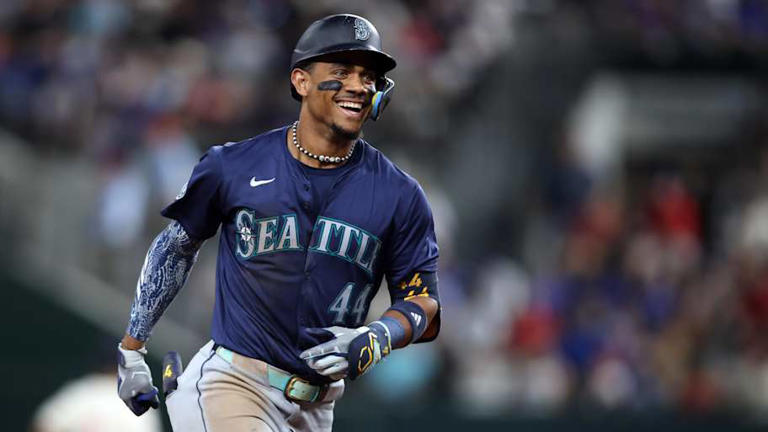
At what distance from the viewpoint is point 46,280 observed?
40.5 feet

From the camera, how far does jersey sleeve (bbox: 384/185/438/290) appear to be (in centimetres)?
530

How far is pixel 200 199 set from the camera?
5.27m

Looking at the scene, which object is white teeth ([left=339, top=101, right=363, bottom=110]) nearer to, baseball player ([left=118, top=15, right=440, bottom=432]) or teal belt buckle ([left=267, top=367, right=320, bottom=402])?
baseball player ([left=118, top=15, right=440, bottom=432])

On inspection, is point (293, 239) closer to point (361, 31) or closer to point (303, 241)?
point (303, 241)

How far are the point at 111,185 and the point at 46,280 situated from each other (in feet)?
3.42

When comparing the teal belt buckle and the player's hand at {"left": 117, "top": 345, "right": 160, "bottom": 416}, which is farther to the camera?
the player's hand at {"left": 117, "top": 345, "right": 160, "bottom": 416}

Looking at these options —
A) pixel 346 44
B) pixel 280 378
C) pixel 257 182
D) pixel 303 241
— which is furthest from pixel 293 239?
pixel 346 44

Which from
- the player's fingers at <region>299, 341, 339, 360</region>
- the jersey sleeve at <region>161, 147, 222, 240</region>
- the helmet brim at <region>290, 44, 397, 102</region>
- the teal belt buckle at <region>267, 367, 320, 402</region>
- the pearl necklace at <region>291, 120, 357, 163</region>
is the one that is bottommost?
the teal belt buckle at <region>267, 367, 320, 402</region>

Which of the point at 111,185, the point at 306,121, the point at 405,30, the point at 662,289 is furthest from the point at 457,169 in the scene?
the point at 306,121

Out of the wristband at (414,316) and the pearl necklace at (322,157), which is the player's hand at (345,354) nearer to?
the wristband at (414,316)

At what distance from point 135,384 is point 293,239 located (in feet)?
2.82

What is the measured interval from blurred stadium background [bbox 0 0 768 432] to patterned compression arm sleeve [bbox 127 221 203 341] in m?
5.44

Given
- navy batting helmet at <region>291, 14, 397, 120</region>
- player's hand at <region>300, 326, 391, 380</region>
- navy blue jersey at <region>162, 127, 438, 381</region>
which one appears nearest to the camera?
player's hand at <region>300, 326, 391, 380</region>

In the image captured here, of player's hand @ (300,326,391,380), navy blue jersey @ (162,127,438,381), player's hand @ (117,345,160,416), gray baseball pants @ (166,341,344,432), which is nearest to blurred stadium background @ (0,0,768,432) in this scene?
player's hand @ (117,345,160,416)
